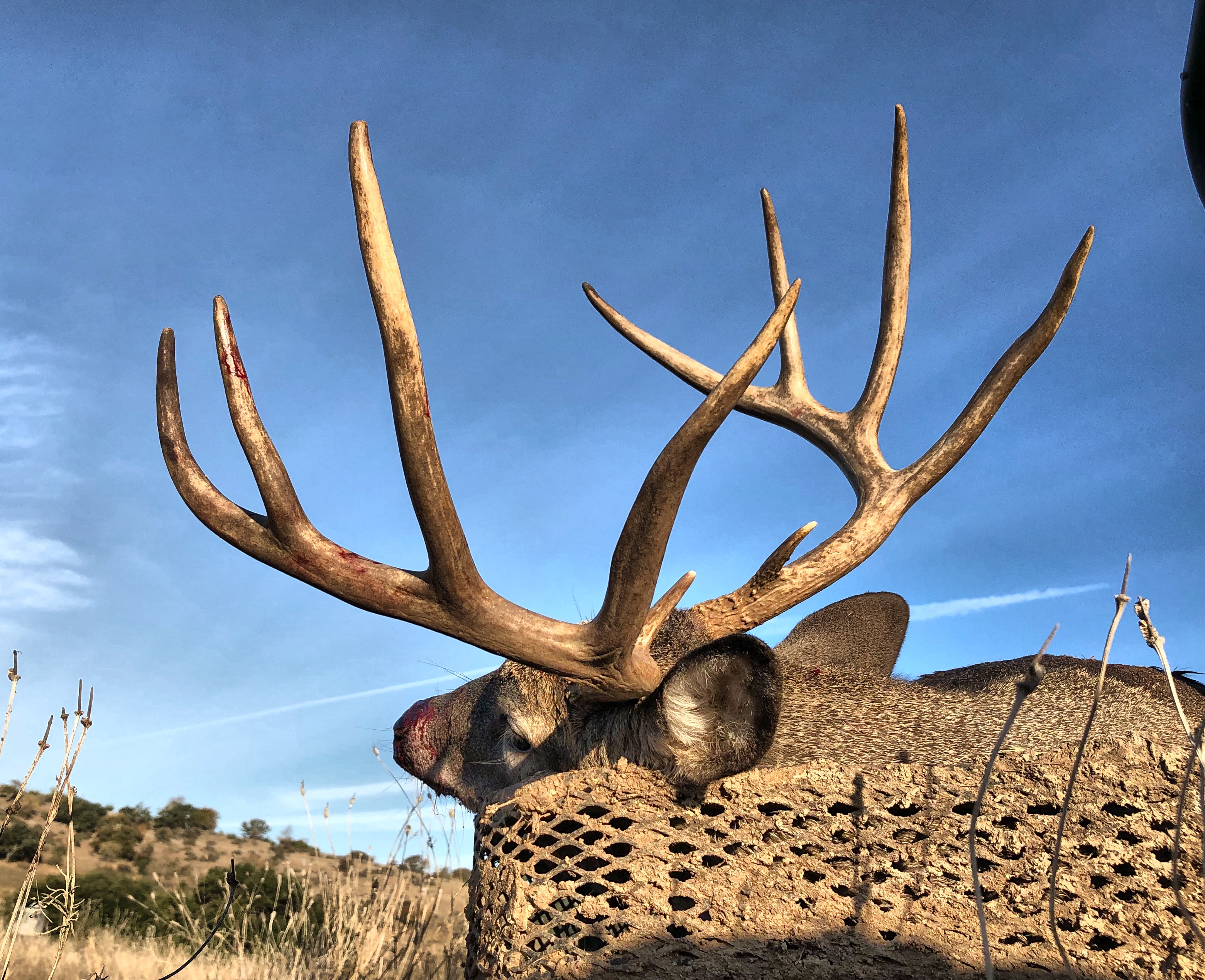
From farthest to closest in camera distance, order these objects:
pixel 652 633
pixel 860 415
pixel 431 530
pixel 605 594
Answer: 1. pixel 860 415
2. pixel 652 633
3. pixel 605 594
4. pixel 431 530

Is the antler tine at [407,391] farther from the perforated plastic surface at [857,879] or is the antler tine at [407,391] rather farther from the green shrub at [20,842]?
the green shrub at [20,842]

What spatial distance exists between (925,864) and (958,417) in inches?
96.2

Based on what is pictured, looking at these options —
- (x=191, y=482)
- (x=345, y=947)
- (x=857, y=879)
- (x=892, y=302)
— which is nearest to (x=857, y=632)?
(x=892, y=302)

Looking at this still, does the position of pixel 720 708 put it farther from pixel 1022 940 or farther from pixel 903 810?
pixel 1022 940

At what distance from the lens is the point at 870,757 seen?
2.68 metres

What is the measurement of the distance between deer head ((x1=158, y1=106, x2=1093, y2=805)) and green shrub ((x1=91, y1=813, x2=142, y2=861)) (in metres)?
16.4

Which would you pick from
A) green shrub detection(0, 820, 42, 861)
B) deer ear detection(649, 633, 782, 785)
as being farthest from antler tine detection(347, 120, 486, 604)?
green shrub detection(0, 820, 42, 861)

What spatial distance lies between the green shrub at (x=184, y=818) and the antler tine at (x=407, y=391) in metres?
20.6

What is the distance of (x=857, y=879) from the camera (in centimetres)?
231

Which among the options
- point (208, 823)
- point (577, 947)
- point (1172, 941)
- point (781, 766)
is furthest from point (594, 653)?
point (208, 823)

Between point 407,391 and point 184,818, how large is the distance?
2197 cm

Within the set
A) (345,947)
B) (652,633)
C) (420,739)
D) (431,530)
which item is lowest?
(345,947)

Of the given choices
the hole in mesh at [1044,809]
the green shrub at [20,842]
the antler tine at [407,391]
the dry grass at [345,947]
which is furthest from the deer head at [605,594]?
the green shrub at [20,842]

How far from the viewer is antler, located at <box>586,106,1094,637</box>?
3.92m
